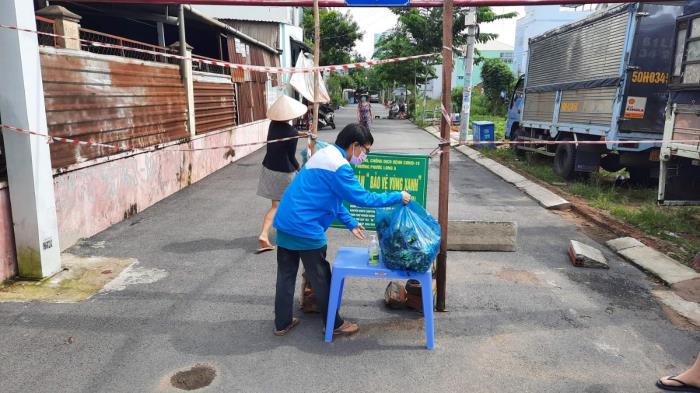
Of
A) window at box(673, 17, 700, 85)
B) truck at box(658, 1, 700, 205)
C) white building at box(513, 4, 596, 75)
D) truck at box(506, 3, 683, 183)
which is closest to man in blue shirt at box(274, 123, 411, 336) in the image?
truck at box(506, 3, 683, 183)

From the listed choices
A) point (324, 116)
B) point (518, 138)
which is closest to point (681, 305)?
point (518, 138)

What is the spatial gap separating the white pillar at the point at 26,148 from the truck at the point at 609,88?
5793 mm

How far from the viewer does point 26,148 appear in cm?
406

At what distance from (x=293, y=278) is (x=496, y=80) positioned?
101 feet

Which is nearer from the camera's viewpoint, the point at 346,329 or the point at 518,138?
the point at 346,329

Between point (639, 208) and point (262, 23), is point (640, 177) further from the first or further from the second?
point (262, 23)

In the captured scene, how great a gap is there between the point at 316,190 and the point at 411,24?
24.5 m

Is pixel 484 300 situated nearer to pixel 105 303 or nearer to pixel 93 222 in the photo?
pixel 105 303

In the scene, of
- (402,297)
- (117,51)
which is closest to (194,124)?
(117,51)

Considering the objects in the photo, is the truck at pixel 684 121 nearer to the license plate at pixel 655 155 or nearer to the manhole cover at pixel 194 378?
the license plate at pixel 655 155

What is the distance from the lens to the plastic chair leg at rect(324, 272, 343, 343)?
331 centimetres

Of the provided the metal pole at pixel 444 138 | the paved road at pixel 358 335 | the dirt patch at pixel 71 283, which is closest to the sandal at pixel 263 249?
the paved road at pixel 358 335

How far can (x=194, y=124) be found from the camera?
9.25 metres

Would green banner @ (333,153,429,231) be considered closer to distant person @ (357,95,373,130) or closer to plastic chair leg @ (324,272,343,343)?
plastic chair leg @ (324,272,343,343)
